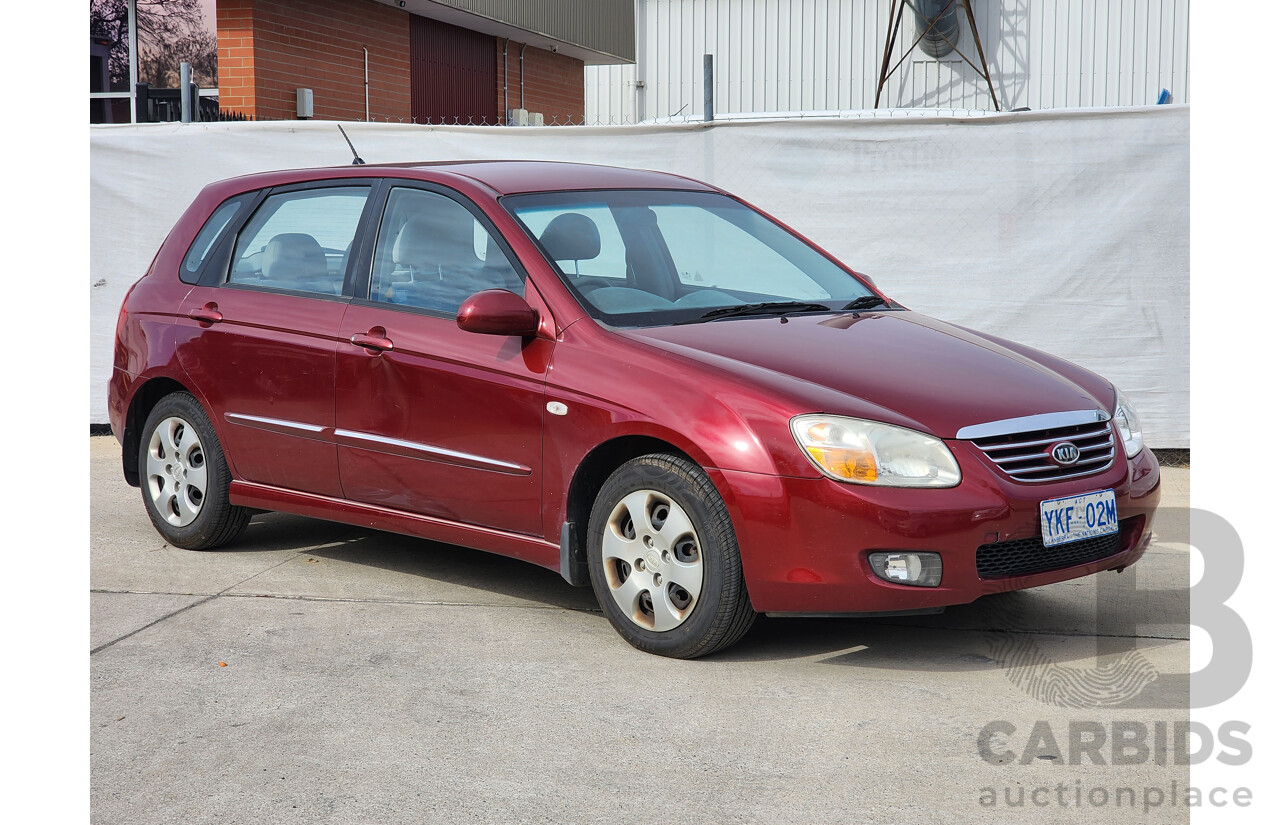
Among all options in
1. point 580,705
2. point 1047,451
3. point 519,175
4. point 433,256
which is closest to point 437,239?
point 433,256

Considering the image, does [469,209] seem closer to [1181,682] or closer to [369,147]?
[1181,682]

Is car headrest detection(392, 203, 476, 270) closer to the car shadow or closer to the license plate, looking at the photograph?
the car shadow

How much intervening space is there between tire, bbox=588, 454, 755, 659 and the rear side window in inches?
102

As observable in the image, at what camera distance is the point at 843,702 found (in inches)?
165

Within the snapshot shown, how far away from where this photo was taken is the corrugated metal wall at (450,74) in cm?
1709

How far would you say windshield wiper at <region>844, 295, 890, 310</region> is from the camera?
5.49 metres

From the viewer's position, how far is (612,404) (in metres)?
4.63

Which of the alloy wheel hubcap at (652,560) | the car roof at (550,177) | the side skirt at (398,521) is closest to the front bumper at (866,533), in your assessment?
the alloy wheel hubcap at (652,560)

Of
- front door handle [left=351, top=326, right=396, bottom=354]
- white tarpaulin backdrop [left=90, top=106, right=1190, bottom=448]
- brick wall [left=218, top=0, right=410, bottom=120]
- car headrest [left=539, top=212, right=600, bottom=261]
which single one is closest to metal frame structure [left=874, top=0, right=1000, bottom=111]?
brick wall [left=218, top=0, right=410, bottom=120]

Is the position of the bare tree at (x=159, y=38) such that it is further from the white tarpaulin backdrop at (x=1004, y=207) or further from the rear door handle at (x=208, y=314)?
the rear door handle at (x=208, y=314)

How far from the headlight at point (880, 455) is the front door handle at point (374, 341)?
186cm

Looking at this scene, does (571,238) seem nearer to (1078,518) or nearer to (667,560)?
(667,560)

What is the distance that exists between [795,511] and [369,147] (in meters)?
5.62

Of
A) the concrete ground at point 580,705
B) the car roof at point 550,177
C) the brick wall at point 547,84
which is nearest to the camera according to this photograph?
the concrete ground at point 580,705
